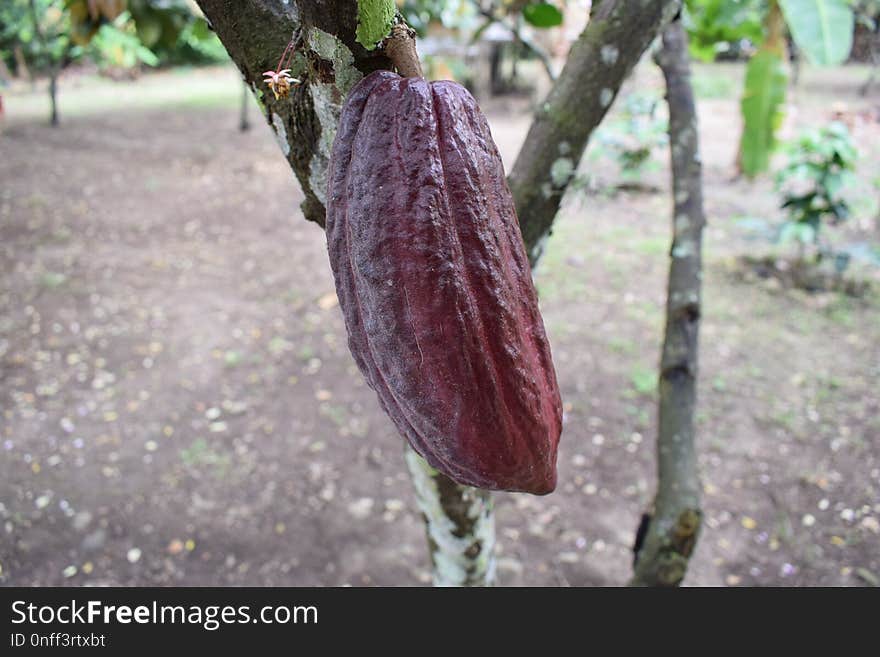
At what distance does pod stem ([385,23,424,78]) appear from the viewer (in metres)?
0.65

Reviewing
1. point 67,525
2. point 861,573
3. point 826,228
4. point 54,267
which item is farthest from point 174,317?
point 826,228

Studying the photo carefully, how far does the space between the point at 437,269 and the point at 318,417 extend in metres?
2.77

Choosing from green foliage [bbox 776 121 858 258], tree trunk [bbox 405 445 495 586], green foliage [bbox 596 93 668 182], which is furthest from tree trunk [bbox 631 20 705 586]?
green foliage [bbox 596 93 668 182]

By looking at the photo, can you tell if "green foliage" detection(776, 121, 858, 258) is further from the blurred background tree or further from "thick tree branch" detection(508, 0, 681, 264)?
"thick tree branch" detection(508, 0, 681, 264)

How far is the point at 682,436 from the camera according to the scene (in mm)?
1447

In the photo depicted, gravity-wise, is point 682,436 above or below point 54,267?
above

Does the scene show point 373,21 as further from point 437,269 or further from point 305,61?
point 437,269

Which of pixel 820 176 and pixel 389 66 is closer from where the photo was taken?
pixel 389 66

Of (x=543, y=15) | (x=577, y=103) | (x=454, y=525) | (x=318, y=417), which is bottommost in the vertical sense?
(x=318, y=417)

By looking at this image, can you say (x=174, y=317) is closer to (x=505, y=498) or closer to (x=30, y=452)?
(x=30, y=452)

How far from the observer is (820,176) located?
4.18m

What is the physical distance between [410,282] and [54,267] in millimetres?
4774

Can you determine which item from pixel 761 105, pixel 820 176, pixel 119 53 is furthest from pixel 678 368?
pixel 119 53

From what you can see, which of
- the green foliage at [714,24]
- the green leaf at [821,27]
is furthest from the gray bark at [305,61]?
the green leaf at [821,27]
